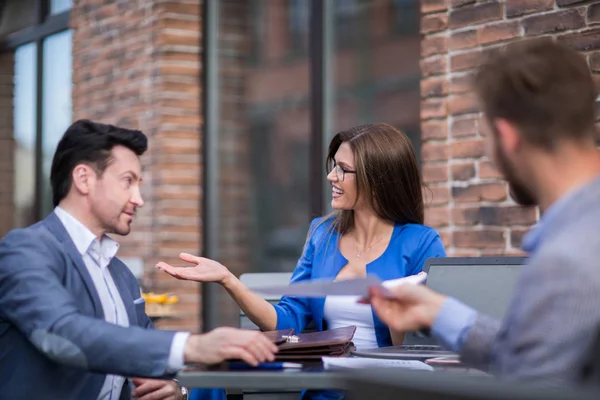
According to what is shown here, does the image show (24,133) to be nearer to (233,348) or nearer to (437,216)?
(437,216)

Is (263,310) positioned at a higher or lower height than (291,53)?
lower

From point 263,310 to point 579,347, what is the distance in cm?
180

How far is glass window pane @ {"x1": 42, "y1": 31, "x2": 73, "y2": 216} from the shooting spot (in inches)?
301

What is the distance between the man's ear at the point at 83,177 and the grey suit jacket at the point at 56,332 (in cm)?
13

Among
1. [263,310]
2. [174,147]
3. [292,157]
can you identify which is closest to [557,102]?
[263,310]

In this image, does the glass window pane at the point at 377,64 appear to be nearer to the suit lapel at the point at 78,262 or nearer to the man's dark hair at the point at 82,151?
the man's dark hair at the point at 82,151

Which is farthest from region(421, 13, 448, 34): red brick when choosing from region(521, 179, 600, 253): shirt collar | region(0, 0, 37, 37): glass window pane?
region(0, 0, 37, 37): glass window pane

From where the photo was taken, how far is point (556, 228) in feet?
5.29

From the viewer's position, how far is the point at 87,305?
2662 mm

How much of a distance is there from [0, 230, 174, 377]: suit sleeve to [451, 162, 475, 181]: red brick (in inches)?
69.5

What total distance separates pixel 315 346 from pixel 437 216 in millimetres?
1669

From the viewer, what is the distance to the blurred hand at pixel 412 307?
6.26 feet

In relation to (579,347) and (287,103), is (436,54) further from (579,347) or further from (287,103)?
(579,347)

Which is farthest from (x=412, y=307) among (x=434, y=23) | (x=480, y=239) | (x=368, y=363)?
→ (x=434, y=23)
